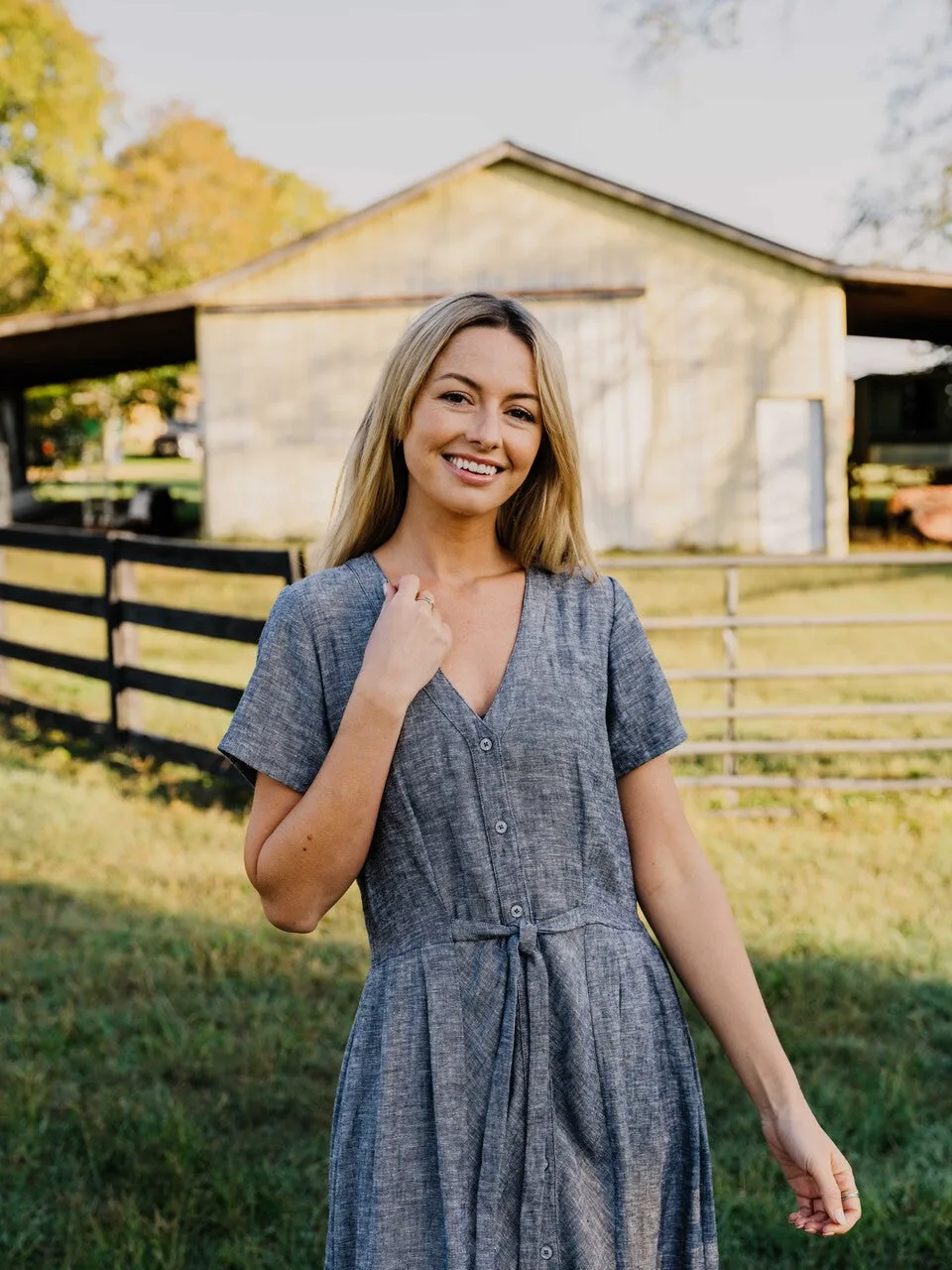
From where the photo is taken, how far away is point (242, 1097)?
4.18 metres

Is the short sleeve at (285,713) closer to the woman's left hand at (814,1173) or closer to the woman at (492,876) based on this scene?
the woman at (492,876)

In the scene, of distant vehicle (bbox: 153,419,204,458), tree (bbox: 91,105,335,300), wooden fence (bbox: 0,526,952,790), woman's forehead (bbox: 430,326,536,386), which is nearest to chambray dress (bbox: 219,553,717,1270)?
woman's forehead (bbox: 430,326,536,386)

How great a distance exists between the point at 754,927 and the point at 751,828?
1518 millimetres

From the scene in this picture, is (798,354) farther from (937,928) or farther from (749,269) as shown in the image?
(937,928)

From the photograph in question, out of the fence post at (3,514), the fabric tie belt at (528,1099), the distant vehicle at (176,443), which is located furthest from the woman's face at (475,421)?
the distant vehicle at (176,443)

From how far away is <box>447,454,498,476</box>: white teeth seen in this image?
189 cm

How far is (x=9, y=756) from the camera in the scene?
27.9 feet

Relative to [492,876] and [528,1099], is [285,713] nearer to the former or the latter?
[492,876]

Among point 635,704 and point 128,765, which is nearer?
point 635,704

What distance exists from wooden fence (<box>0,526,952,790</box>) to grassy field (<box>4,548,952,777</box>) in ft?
0.81

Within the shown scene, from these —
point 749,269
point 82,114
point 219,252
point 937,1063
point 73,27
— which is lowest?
point 937,1063

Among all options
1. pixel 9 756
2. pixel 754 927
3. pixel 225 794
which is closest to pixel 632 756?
pixel 754 927

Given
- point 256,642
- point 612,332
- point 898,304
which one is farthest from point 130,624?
point 898,304

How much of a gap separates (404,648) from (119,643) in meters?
7.20
